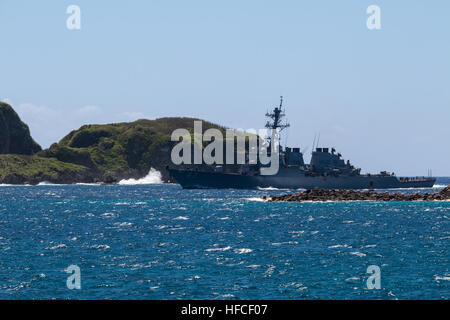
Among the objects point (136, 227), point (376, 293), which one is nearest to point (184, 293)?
point (376, 293)

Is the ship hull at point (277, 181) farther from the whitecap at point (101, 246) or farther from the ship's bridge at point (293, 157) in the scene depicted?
the whitecap at point (101, 246)

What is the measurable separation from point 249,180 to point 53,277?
358 ft

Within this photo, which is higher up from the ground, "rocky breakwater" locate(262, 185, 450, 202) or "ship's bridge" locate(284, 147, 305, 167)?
"ship's bridge" locate(284, 147, 305, 167)

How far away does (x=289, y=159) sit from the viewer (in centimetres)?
13975

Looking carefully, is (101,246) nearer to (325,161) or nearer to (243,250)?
(243,250)

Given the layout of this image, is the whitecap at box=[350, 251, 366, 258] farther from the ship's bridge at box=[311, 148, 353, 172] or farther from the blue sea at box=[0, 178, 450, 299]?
the ship's bridge at box=[311, 148, 353, 172]

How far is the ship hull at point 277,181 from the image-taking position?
448ft

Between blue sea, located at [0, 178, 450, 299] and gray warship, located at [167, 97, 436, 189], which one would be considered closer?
blue sea, located at [0, 178, 450, 299]

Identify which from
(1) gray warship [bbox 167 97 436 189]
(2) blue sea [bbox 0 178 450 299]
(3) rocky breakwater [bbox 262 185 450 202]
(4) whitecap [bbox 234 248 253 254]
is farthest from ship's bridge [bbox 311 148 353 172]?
(4) whitecap [bbox 234 248 253 254]

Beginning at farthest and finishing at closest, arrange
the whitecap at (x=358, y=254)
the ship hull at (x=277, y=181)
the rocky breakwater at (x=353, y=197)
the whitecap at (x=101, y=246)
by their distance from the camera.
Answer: the ship hull at (x=277, y=181) < the rocky breakwater at (x=353, y=197) < the whitecap at (x=101, y=246) < the whitecap at (x=358, y=254)

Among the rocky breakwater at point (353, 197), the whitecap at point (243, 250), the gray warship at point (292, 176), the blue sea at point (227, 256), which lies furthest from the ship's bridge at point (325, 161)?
the whitecap at point (243, 250)

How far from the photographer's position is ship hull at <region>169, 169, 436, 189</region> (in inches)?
5374

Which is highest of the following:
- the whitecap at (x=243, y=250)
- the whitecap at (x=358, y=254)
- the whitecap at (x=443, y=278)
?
the whitecap at (x=243, y=250)

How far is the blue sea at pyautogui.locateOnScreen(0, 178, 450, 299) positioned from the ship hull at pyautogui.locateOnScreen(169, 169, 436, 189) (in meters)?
73.6
